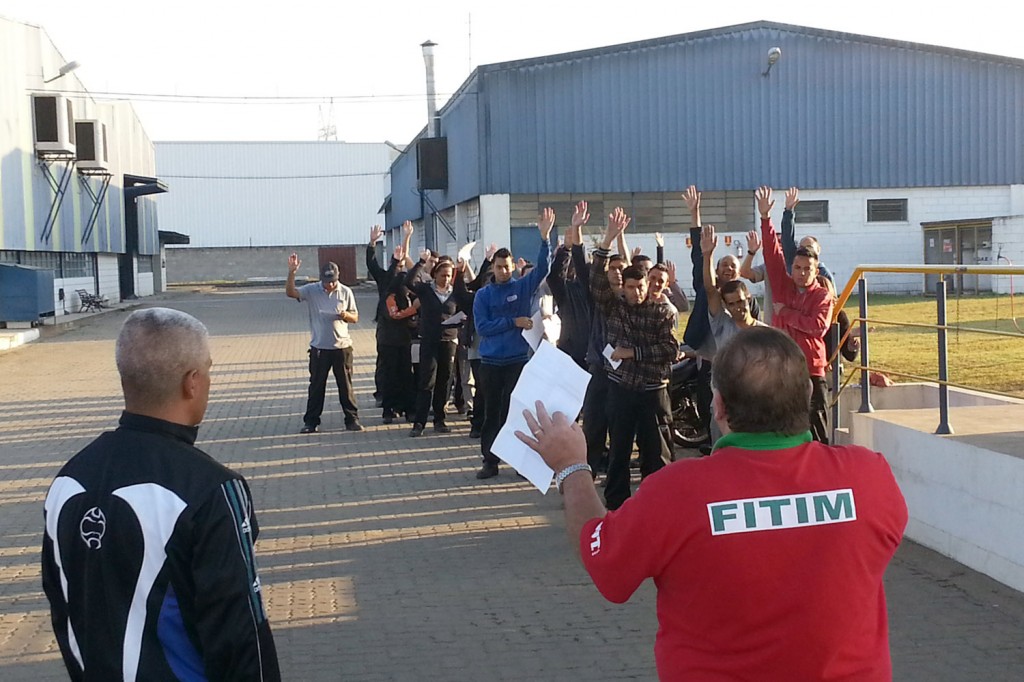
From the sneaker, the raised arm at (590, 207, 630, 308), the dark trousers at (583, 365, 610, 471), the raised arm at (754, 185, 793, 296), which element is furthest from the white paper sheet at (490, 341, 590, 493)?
the sneaker

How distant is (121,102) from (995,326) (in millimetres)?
44041

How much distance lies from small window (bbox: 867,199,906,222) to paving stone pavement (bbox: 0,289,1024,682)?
26002 millimetres

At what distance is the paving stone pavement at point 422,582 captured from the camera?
18.5ft

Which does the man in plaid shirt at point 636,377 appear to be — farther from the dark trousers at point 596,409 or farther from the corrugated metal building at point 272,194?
the corrugated metal building at point 272,194

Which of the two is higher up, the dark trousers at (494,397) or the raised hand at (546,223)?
the raised hand at (546,223)

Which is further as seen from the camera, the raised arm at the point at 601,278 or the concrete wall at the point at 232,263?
the concrete wall at the point at 232,263

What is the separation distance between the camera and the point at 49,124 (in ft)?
114

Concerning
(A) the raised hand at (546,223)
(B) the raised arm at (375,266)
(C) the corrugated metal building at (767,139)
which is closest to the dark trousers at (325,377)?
(B) the raised arm at (375,266)

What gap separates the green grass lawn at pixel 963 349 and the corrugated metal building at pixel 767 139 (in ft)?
27.1

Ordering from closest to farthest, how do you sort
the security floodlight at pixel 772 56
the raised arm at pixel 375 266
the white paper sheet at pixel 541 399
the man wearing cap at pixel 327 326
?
the white paper sheet at pixel 541 399 < the man wearing cap at pixel 327 326 < the raised arm at pixel 375 266 < the security floodlight at pixel 772 56

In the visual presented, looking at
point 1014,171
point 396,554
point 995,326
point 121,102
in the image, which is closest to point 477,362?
point 396,554

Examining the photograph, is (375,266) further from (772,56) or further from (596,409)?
(772,56)

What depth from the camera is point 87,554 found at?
264 cm

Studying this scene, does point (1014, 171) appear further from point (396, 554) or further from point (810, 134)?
point (396, 554)
